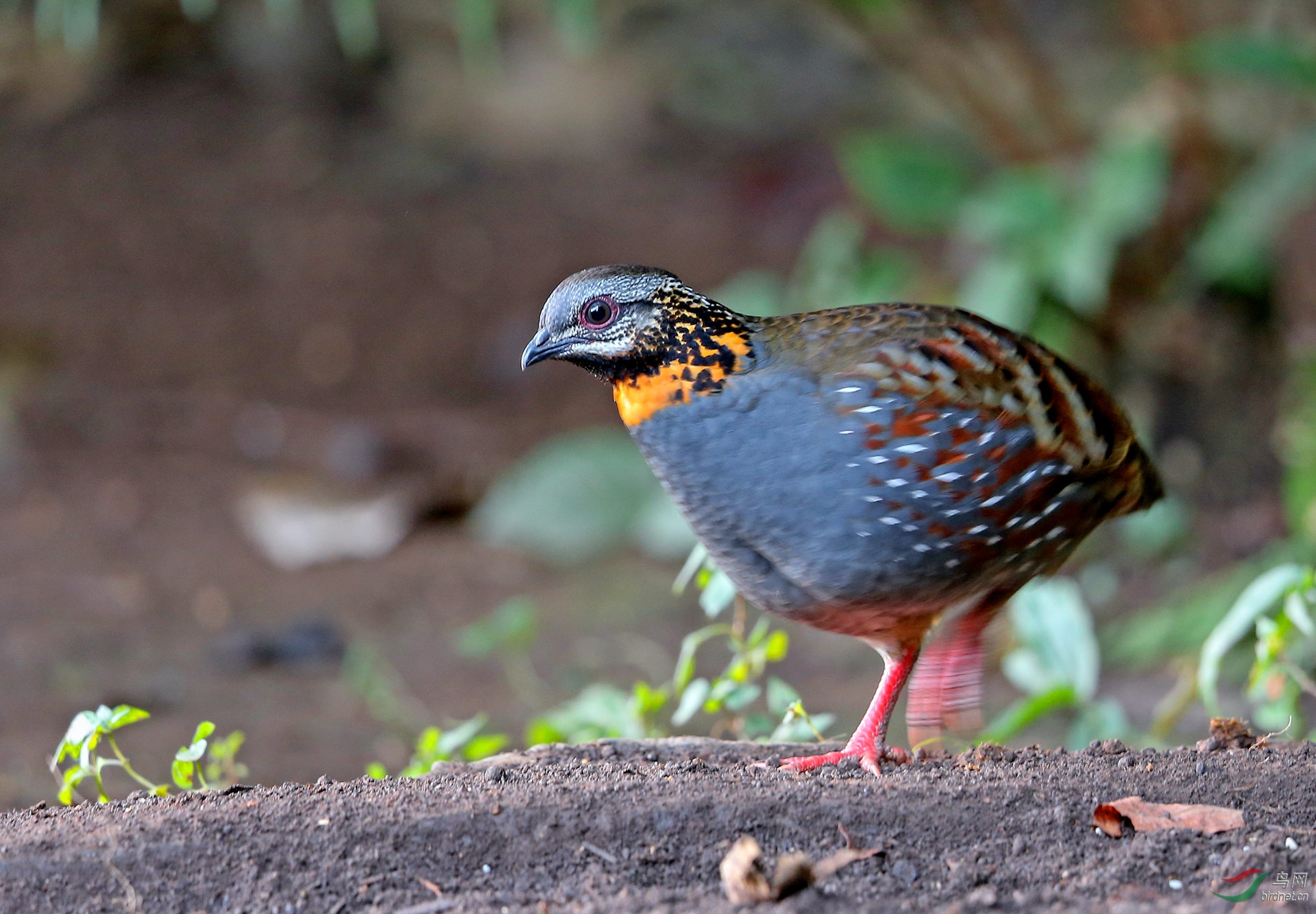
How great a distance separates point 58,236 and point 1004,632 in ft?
22.7

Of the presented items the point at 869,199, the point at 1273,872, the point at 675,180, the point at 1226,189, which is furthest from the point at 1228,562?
the point at 675,180

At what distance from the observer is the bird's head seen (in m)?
2.68

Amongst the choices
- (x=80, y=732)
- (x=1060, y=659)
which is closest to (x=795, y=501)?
(x=80, y=732)

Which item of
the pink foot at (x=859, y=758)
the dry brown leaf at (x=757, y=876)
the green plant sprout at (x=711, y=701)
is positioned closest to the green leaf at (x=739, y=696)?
the green plant sprout at (x=711, y=701)

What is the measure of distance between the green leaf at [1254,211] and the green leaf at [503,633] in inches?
129

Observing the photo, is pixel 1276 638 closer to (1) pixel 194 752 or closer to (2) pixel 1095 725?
(2) pixel 1095 725

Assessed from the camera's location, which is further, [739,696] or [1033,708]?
[1033,708]

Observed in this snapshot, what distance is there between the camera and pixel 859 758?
2.68 meters

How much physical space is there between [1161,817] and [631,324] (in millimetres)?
1274

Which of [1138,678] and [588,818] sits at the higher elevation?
[588,818]

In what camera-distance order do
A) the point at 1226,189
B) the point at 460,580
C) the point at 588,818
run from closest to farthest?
1. the point at 588,818
2. the point at 1226,189
3. the point at 460,580

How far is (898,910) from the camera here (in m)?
1.94

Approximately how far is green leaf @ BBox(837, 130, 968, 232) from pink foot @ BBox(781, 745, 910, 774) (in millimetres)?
4064

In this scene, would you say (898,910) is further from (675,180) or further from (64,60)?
(64,60)
